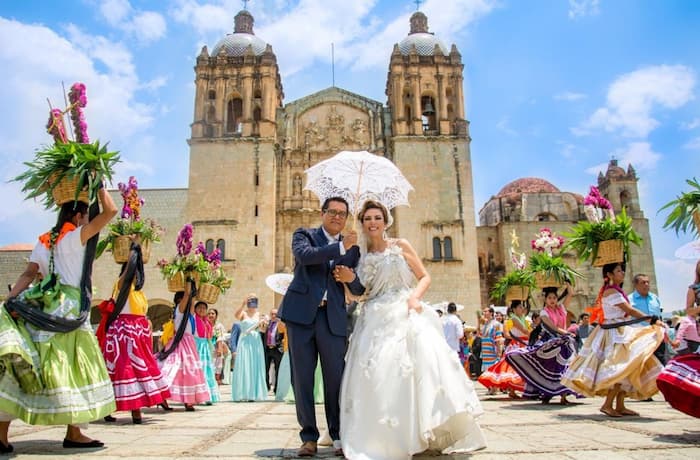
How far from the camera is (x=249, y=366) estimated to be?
919cm

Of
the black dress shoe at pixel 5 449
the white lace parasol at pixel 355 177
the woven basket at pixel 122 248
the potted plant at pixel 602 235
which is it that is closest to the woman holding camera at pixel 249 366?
the woven basket at pixel 122 248

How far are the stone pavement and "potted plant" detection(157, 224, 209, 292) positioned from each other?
1.79 metres

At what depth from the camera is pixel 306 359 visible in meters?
3.69

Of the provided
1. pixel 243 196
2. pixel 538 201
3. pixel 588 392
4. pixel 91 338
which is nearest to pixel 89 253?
pixel 91 338

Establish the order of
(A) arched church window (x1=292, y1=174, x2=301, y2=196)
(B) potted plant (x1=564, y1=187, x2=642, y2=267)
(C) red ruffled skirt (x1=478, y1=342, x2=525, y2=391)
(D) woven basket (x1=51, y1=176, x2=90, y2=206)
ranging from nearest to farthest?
(D) woven basket (x1=51, y1=176, x2=90, y2=206) < (B) potted plant (x1=564, y1=187, x2=642, y2=267) < (C) red ruffled skirt (x1=478, y1=342, x2=525, y2=391) < (A) arched church window (x1=292, y1=174, x2=301, y2=196)

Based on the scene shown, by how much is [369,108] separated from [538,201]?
10020 mm

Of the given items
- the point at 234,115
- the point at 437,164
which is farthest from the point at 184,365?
the point at 234,115

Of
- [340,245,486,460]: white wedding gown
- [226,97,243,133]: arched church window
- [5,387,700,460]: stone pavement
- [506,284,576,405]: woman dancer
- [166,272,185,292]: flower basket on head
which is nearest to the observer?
[340,245,486,460]: white wedding gown

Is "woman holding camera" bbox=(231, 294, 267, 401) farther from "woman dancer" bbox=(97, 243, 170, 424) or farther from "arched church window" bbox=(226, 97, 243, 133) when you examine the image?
"arched church window" bbox=(226, 97, 243, 133)

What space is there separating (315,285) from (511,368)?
5436mm

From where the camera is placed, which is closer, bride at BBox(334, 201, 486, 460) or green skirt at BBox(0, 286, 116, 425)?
bride at BBox(334, 201, 486, 460)

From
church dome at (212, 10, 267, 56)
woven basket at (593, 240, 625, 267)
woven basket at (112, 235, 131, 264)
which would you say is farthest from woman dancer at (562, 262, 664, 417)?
church dome at (212, 10, 267, 56)

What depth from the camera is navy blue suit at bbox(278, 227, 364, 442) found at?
366 centimetres

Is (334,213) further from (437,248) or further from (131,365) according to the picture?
(437,248)
